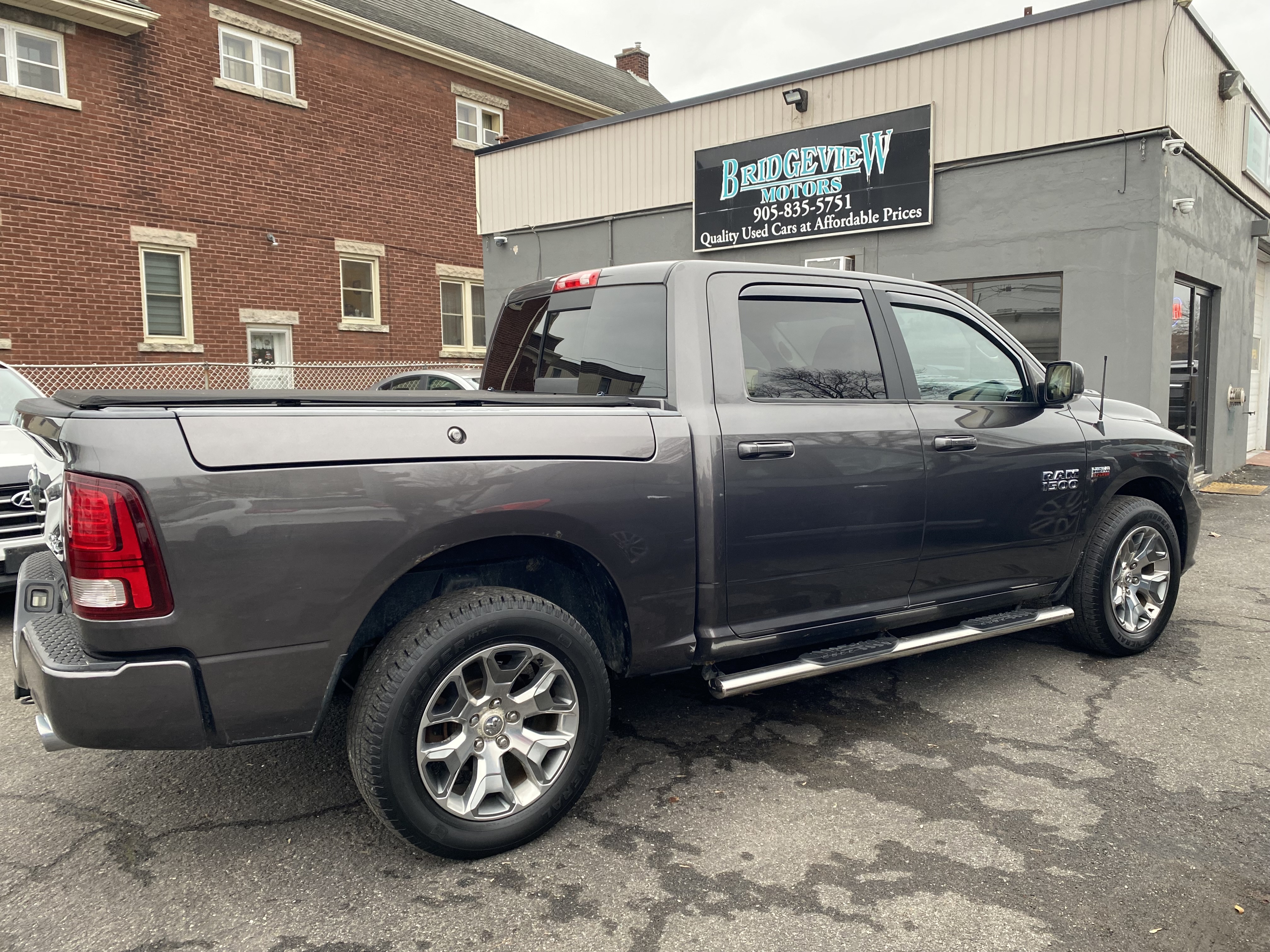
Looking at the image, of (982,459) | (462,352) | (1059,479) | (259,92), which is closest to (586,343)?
(982,459)

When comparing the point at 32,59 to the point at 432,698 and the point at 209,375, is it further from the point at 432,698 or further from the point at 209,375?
the point at 432,698

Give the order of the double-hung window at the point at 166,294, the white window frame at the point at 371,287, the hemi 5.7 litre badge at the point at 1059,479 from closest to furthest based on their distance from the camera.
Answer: the hemi 5.7 litre badge at the point at 1059,479
the double-hung window at the point at 166,294
the white window frame at the point at 371,287

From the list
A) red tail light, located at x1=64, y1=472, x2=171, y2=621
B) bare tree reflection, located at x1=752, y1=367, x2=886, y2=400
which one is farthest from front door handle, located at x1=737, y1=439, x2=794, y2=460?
red tail light, located at x1=64, y1=472, x2=171, y2=621

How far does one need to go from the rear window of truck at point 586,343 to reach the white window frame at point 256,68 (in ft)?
46.3

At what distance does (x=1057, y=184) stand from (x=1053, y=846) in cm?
804

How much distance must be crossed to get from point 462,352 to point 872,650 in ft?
54.4

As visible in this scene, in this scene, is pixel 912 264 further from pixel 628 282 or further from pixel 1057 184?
pixel 628 282

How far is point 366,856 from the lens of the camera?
2.90 m

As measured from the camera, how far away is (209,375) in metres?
14.5

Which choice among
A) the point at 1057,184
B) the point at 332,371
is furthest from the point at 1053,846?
the point at 332,371

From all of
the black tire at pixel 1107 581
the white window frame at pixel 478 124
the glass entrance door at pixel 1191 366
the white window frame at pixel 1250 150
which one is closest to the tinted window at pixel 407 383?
the black tire at pixel 1107 581

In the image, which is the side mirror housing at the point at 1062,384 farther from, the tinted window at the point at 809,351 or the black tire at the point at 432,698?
the black tire at the point at 432,698

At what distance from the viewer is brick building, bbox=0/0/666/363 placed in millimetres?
13664

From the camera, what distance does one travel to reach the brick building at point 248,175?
13.7m
